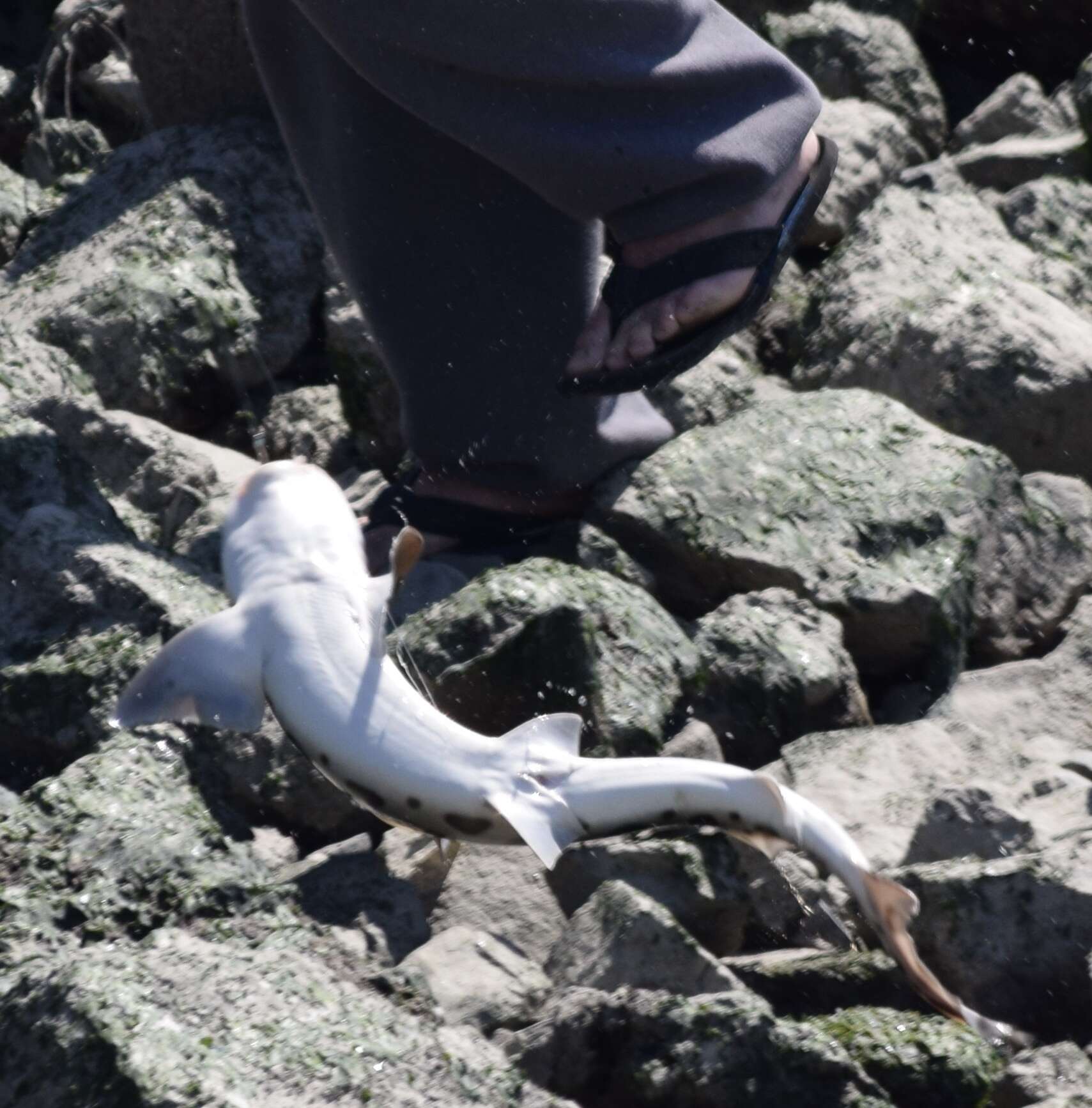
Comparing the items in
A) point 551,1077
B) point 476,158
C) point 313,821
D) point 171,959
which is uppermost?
point 476,158

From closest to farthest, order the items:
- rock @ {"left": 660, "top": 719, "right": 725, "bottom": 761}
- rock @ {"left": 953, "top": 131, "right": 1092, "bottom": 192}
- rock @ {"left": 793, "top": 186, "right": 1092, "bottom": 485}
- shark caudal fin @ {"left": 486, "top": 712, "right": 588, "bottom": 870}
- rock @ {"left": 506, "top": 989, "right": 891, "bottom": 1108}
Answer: rock @ {"left": 506, "top": 989, "right": 891, "bottom": 1108} → shark caudal fin @ {"left": 486, "top": 712, "right": 588, "bottom": 870} → rock @ {"left": 660, "top": 719, "right": 725, "bottom": 761} → rock @ {"left": 793, "top": 186, "right": 1092, "bottom": 485} → rock @ {"left": 953, "top": 131, "right": 1092, "bottom": 192}

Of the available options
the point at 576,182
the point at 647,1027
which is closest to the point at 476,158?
the point at 576,182

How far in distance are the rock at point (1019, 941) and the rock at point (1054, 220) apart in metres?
2.53

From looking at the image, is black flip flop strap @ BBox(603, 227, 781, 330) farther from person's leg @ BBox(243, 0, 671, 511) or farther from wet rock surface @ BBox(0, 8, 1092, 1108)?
wet rock surface @ BBox(0, 8, 1092, 1108)

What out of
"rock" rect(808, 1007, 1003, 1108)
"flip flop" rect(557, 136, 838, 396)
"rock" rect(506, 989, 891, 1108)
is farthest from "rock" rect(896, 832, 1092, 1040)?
"flip flop" rect(557, 136, 838, 396)

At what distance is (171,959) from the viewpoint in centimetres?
225

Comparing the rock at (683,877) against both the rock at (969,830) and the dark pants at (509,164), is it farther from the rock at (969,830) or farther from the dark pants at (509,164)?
the dark pants at (509,164)

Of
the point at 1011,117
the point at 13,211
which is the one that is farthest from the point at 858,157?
the point at 13,211

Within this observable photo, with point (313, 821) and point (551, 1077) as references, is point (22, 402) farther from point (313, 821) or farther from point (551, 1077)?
point (551, 1077)

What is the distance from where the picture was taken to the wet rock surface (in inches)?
90.7

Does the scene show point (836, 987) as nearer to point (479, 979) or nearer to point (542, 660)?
point (479, 979)

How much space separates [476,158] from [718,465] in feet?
2.56

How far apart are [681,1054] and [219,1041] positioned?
1.86 feet

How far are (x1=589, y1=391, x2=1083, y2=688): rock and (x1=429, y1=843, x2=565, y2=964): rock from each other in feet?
3.27
